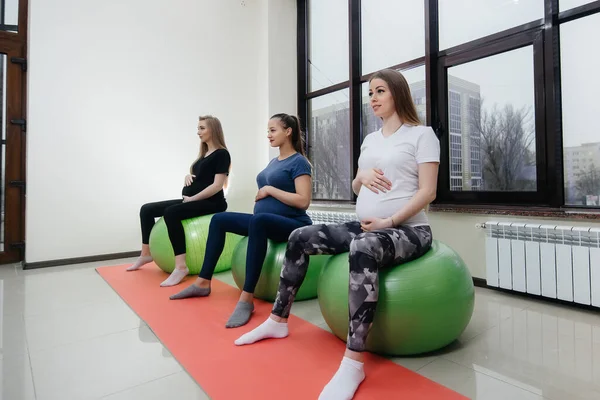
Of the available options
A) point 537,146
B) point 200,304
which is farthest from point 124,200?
point 537,146

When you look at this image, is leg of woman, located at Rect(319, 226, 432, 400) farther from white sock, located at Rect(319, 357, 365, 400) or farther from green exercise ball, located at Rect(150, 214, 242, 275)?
green exercise ball, located at Rect(150, 214, 242, 275)

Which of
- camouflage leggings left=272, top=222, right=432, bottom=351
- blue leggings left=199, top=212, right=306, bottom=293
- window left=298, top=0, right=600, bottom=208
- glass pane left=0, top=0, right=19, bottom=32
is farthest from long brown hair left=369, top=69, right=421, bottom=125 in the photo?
glass pane left=0, top=0, right=19, bottom=32

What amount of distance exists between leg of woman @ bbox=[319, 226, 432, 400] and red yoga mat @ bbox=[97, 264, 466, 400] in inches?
2.7

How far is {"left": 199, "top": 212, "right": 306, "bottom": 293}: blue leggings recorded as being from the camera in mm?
1790

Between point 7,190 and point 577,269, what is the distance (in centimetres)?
453

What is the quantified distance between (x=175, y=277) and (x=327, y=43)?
3.12 metres

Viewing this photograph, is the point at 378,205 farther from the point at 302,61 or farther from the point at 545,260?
the point at 302,61

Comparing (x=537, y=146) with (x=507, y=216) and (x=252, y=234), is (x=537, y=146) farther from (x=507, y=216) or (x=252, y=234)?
(x=252, y=234)

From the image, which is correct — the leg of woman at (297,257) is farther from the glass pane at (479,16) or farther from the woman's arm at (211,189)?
the glass pane at (479,16)

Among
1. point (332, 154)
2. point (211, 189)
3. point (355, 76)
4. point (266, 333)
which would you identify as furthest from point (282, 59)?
point (266, 333)

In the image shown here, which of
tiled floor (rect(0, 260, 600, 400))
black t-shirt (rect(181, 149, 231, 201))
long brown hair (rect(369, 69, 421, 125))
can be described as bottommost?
tiled floor (rect(0, 260, 600, 400))

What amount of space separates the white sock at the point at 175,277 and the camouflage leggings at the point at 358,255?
119 centimetres

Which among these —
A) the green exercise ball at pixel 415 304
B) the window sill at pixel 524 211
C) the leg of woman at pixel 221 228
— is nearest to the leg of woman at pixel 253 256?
the leg of woman at pixel 221 228

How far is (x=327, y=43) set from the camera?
4121mm
